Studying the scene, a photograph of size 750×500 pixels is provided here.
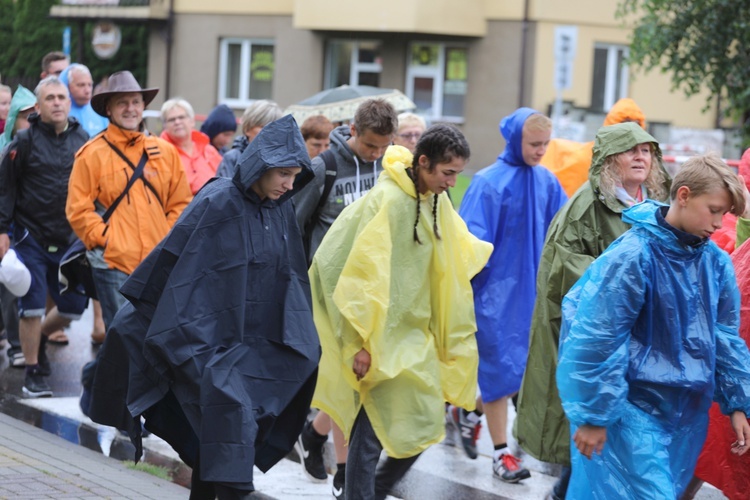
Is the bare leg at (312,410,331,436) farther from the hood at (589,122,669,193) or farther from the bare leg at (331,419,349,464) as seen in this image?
the hood at (589,122,669,193)

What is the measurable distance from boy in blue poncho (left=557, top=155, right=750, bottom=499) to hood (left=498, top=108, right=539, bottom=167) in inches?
108

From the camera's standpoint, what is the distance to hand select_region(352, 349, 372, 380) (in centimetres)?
546

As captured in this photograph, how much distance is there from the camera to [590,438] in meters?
4.46

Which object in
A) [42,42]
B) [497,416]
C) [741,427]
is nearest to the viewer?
[741,427]

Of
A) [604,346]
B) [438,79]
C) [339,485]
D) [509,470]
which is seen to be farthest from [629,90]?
[604,346]

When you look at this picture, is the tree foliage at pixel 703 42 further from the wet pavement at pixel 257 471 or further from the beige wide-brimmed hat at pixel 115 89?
the beige wide-brimmed hat at pixel 115 89

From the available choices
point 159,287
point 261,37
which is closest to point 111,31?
point 261,37

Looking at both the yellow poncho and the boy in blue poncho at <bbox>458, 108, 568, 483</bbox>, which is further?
the boy in blue poncho at <bbox>458, 108, 568, 483</bbox>

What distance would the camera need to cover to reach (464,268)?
5805 mm

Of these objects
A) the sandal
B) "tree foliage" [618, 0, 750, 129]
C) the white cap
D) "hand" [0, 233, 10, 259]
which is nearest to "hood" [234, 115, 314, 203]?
the white cap

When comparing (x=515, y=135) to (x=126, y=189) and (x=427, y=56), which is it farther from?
(x=427, y=56)

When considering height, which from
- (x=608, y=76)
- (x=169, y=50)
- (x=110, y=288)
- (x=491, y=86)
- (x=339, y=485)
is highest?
(x=169, y=50)

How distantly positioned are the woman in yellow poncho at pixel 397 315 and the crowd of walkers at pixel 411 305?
0.03ft

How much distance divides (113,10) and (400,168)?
28.1 m
